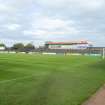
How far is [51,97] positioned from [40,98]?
57 cm

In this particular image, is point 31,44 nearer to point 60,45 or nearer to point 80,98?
point 60,45

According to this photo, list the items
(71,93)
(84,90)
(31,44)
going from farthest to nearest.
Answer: (31,44)
(84,90)
(71,93)

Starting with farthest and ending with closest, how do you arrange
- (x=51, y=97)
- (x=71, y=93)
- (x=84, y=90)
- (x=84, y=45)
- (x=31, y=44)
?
(x=31, y=44) < (x=84, y=45) < (x=84, y=90) < (x=71, y=93) < (x=51, y=97)

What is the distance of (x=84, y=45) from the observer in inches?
6934

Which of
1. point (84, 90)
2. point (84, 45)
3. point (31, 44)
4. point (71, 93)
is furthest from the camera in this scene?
point (31, 44)

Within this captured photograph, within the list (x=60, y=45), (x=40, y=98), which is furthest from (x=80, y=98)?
(x=60, y=45)

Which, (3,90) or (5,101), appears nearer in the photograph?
(5,101)

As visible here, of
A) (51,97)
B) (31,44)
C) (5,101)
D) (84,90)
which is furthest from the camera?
(31,44)

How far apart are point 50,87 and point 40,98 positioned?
11.3ft

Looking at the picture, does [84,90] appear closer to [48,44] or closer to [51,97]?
[51,97]

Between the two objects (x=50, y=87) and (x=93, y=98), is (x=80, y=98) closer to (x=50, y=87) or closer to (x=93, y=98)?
(x=93, y=98)

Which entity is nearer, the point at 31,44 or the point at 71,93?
the point at 71,93

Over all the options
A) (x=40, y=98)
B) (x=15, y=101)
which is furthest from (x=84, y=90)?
(x=15, y=101)

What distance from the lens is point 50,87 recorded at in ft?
53.2
